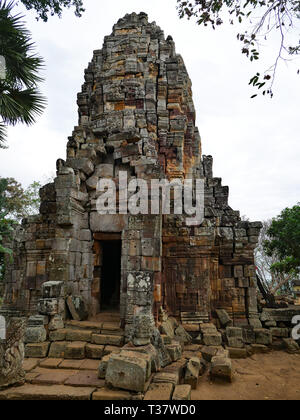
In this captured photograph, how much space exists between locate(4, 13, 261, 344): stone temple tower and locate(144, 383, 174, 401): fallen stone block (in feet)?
2.98

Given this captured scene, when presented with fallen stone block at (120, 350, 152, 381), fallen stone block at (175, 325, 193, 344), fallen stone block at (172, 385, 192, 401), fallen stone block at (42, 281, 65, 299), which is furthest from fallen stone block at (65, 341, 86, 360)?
fallen stone block at (175, 325, 193, 344)

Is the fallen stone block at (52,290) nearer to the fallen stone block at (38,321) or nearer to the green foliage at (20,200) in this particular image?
the fallen stone block at (38,321)

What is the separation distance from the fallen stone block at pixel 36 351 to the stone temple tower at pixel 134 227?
702 mm

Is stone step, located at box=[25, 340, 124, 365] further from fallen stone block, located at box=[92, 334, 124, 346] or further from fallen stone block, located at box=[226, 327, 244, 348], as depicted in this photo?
fallen stone block, located at box=[226, 327, 244, 348]

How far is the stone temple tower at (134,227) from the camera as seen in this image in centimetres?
673

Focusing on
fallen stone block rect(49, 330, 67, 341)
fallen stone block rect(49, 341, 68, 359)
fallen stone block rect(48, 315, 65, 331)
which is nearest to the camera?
fallen stone block rect(49, 341, 68, 359)

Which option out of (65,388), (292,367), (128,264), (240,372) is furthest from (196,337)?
(65,388)

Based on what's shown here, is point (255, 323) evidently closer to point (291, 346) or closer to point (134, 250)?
point (291, 346)

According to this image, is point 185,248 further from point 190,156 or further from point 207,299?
point 190,156

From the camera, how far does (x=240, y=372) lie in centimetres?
605

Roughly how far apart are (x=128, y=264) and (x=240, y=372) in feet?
10.9

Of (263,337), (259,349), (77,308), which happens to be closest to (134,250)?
(77,308)

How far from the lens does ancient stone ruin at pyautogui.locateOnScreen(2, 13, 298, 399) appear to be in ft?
19.6

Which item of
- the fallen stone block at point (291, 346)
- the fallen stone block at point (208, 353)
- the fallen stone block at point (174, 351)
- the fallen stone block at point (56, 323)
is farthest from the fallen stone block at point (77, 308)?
the fallen stone block at point (291, 346)
